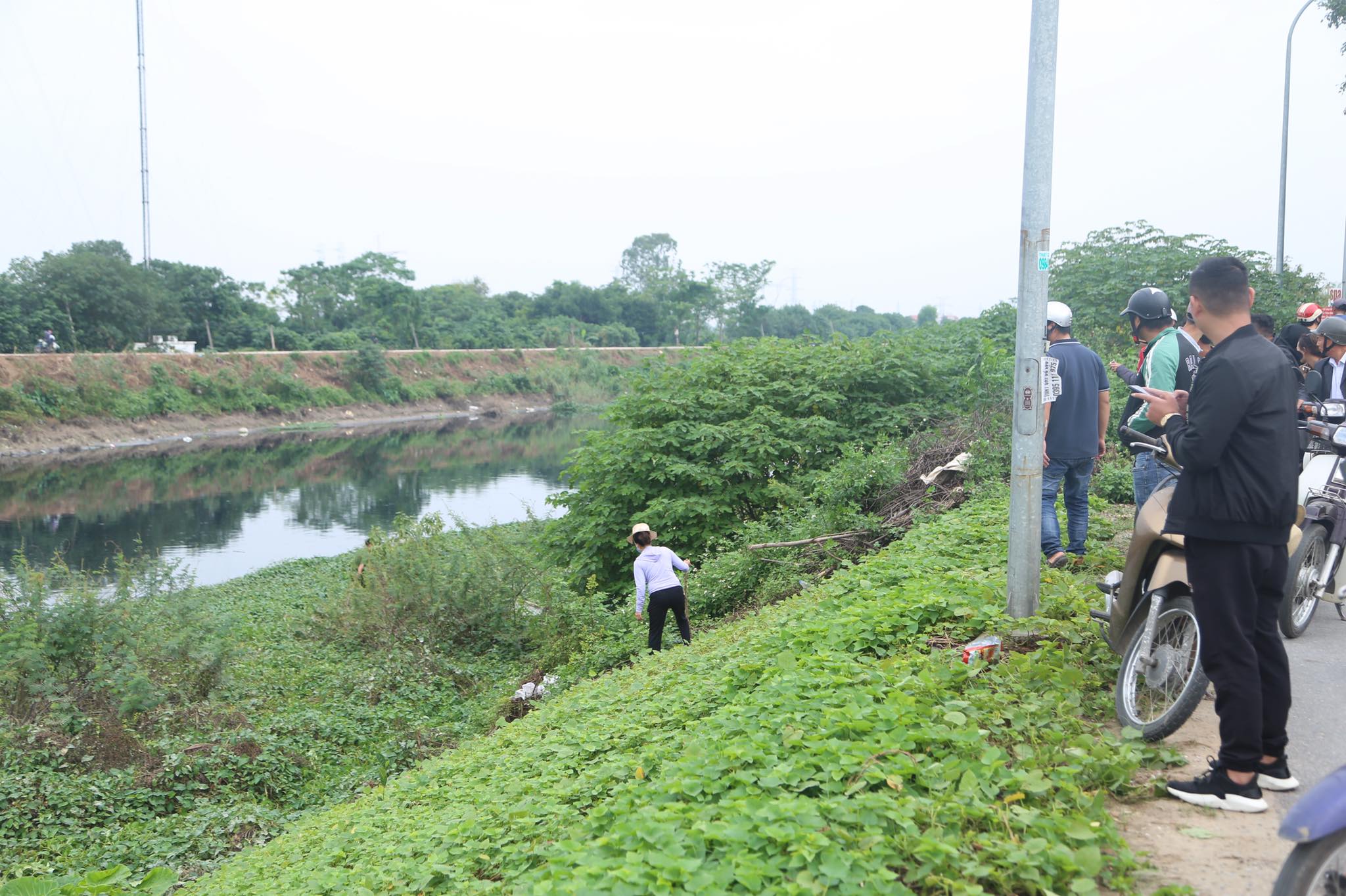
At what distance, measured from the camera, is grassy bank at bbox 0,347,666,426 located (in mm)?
40750

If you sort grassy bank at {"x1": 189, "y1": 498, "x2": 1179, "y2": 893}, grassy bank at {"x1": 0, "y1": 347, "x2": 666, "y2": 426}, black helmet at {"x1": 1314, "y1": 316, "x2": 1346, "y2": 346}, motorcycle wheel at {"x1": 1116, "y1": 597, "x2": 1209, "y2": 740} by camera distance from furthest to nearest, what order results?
grassy bank at {"x1": 0, "y1": 347, "x2": 666, "y2": 426}, black helmet at {"x1": 1314, "y1": 316, "x2": 1346, "y2": 346}, motorcycle wheel at {"x1": 1116, "y1": 597, "x2": 1209, "y2": 740}, grassy bank at {"x1": 189, "y1": 498, "x2": 1179, "y2": 893}

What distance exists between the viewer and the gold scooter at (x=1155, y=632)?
12.5 ft

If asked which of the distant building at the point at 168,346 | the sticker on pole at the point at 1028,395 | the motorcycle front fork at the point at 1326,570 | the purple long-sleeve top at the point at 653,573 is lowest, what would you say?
the purple long-sleeve top at the point at 653,573

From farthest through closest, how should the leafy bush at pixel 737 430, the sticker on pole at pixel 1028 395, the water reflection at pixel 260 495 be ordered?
the water reflection at pixel 260 495
the leafy bush at pixel 737 430
the sticker on pole at pixel 1028 395

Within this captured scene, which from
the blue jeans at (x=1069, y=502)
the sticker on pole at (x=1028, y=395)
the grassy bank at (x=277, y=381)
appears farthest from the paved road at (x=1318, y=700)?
the grassy bank at (x=277, y=381)

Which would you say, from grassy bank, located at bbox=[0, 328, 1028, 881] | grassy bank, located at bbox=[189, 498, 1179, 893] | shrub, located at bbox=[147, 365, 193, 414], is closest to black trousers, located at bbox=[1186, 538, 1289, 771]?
grassy bank, located at bbox=[189, 498, 1179, 893]

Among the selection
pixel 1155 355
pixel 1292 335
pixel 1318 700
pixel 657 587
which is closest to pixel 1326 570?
pixel 1318 700

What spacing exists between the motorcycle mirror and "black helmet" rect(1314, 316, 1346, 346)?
27 cm

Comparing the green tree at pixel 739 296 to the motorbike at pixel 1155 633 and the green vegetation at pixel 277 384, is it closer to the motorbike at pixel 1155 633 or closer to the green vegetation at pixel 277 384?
the green vegetation at pixel 277 384

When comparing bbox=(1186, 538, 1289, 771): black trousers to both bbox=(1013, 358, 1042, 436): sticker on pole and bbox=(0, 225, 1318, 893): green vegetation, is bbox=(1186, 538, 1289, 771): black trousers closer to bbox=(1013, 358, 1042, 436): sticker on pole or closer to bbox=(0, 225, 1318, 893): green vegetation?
bbox=(0, 225, 1318, 893): green vegetation

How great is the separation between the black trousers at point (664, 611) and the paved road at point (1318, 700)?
4981mm

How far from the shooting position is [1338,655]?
5.10 metres

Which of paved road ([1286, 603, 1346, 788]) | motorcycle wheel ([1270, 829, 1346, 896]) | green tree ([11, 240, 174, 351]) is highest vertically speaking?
green tree ([11, 240, 174, 351])

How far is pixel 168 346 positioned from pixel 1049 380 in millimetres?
54714
